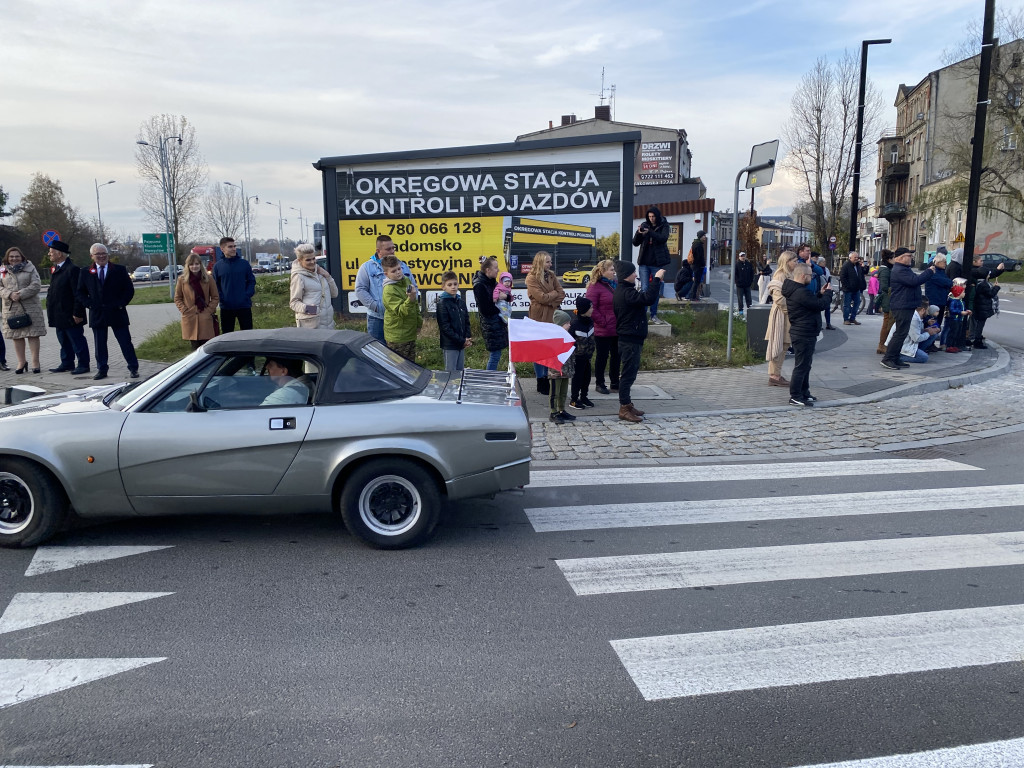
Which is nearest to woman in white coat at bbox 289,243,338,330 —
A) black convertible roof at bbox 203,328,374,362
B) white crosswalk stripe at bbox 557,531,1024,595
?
black convertible roof at bbox 203,328,374,362

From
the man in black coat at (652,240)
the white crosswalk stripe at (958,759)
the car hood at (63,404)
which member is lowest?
the white crosswalk stripe at (958,759)

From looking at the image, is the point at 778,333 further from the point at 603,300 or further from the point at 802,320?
the point at 603,300

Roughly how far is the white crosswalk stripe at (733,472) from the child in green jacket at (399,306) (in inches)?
110

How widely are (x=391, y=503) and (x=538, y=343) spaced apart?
3.40 meters

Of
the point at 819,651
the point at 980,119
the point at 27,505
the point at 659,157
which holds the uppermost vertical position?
the point at 659,157

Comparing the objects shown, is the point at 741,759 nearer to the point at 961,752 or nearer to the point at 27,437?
the point at 961,752

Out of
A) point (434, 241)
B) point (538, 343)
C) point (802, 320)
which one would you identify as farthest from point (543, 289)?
point (434, 241)

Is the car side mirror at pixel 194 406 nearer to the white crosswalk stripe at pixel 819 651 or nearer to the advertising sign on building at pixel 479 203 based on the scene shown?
the white crosswalk stripe at pixel 819 651

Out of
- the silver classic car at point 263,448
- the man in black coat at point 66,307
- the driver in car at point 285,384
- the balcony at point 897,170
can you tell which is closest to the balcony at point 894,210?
the balcony at point 897,170

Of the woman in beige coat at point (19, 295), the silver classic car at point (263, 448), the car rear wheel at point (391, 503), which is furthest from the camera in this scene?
the woman in beige coat at point (19, 295)

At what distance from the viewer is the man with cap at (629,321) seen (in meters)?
8.89

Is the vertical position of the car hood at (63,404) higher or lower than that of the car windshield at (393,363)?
lower

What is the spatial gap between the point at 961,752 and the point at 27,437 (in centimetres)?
527

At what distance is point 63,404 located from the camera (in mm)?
5352
